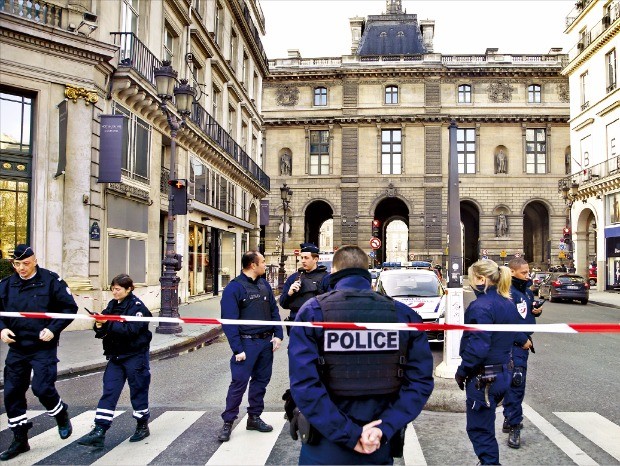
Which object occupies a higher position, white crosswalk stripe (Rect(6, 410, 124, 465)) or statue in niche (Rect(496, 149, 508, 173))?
statue in niche (Rect(496, 149, 508, 173))

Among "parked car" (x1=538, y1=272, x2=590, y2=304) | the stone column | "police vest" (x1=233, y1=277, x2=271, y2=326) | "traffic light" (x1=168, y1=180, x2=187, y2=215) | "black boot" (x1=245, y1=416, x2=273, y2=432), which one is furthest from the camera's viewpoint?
"parked car" (x1=538, y1=272, x2=590, y2=304)

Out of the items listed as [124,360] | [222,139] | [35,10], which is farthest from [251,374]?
[222,139]

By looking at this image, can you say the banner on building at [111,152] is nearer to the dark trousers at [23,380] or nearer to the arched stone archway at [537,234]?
the dark trousers at [23,380]

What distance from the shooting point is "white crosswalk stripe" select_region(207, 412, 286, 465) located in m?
4.89

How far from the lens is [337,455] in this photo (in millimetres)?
2934

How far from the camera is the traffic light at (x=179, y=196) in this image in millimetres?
14391

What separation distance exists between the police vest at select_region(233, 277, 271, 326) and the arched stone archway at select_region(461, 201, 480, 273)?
45.8 metres

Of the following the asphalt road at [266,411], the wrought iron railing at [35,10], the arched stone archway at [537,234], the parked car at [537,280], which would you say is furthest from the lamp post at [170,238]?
the arched stone archway at [537,234]

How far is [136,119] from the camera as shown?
57.8 ft

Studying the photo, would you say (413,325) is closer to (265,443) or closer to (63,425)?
(265,443)

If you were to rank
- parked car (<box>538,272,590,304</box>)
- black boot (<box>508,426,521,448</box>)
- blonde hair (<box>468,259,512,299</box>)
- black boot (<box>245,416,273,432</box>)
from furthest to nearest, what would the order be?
parked car (<box>538,272,590,304</box>)
black boot (<box>245,416,273,432</box>)
black boot (<box>508,426,521,448</box>)
blonde hair (<box>468,259,512,299</box>)

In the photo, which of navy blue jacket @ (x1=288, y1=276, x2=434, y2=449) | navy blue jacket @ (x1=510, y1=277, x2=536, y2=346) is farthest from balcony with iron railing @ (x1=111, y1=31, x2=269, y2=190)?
navy blue jacket @ (x1=288, y1=276, x2=434, y2=449)

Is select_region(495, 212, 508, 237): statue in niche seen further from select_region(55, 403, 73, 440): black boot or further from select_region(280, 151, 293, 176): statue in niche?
select_region(55, 403, 73, 440): black boot

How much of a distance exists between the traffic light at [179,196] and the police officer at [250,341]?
8.81m
